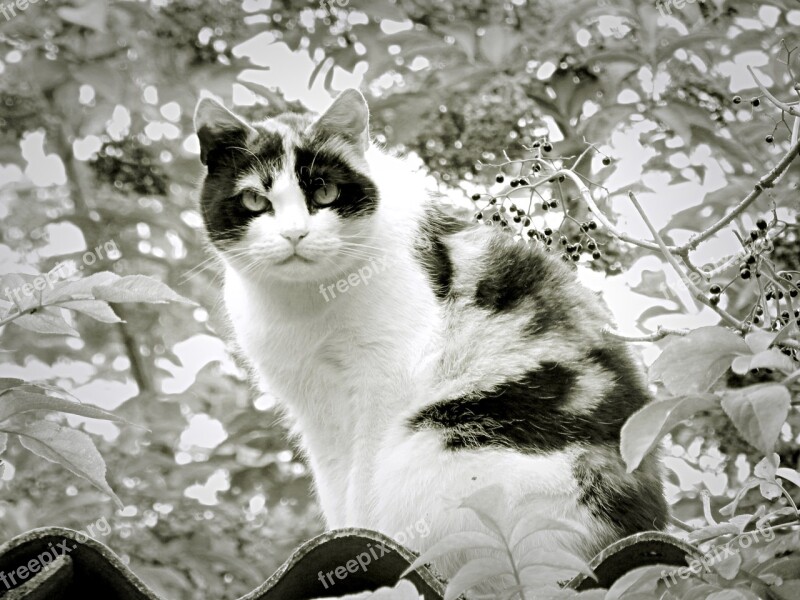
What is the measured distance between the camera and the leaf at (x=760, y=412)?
0.64 meters

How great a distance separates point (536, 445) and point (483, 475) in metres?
0.10

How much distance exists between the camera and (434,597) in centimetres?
95

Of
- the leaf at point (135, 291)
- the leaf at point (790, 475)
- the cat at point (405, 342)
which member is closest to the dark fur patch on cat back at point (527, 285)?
the cat at point (405, 342)

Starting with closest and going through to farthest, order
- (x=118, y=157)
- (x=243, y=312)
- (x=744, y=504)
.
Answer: (x=243, y=312) < (x=744, y=504) < (x=118, y=157)

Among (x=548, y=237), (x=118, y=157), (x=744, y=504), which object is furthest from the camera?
(x=118, y=157)

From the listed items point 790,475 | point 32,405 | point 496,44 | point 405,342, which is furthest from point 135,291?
point 496,44

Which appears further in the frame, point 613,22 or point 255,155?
point 613,22

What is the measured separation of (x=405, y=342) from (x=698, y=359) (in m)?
0.78

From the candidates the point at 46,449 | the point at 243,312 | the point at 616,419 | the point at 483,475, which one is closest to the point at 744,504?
the point at 616,419

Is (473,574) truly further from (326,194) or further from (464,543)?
(326,194)

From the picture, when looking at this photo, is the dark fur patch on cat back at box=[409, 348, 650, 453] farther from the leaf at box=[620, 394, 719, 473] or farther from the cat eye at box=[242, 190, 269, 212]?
the leaf at box=[620, 394, 719, 473]

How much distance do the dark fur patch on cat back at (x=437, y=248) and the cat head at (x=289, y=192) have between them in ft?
0.36

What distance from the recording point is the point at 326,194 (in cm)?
158

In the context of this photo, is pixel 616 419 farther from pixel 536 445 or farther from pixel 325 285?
pixel 325 285
